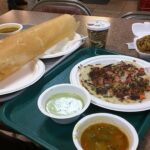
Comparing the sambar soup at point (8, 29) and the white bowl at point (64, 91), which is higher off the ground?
the sambar soup at point (8, 29)

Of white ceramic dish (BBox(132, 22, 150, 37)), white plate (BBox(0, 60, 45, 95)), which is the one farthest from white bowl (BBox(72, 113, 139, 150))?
white ceramic dish (BBox(132, 22, 150, 37))

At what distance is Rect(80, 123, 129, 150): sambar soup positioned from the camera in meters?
0.72

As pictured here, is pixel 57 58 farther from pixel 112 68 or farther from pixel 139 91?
pixel 139 91

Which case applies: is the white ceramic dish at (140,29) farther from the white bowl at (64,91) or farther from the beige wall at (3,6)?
the beige wall at (3,6)

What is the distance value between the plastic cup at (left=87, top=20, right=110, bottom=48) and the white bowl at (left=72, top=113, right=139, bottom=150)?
22.5 inches

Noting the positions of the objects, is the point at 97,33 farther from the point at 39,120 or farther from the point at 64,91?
the point at 39,120

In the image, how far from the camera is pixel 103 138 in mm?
750

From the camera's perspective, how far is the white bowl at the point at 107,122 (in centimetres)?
72

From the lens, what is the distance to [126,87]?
99 centimetres

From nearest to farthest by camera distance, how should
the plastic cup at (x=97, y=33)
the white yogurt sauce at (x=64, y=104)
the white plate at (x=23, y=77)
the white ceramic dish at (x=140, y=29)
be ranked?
the white yogurt sauce at (x=64, y=104)
the white plate at (x=23, y=77)
the plastic cup at (x=97, y=33)
the white ceramic dish at (x=140, y=29)

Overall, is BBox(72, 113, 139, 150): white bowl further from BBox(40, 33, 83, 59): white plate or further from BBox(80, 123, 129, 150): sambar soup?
BBox(40, 33, 83, 59): white plate

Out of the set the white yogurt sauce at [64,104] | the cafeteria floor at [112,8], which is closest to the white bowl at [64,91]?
the white yogurt sauce at [64,104]

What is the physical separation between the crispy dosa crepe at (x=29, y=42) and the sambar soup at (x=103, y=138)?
490mm

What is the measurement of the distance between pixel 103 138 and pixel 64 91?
0.88 feet
